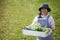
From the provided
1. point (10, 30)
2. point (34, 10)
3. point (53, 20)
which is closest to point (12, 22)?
point (10, 30)

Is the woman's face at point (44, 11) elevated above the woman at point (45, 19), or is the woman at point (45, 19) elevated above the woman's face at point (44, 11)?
the woman's face at point (44, 11)

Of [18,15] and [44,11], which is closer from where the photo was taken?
[44,11]

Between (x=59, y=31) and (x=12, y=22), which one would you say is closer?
(x=59, y=31)

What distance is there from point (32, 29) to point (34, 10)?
0.60 ft

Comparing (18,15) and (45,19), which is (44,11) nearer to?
(45,19)

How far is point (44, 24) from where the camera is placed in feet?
6.14

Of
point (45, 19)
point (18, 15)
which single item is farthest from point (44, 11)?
point (18, 15)

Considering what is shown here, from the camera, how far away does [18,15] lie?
2.00 metres

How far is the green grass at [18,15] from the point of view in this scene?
1.90 metres

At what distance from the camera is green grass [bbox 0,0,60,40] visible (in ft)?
6.24

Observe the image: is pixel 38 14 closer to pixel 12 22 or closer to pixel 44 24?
pixel 44 24

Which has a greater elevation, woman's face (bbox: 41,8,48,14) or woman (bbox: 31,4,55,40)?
woman's face (bbox: 41,8,48,14)

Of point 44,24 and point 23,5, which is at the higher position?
point 23,5

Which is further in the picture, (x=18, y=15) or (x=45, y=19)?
(x=18, y=15)
